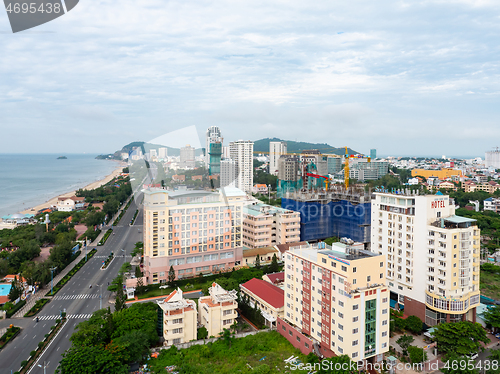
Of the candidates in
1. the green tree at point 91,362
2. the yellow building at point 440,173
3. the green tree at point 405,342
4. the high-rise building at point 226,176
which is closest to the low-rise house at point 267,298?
the green tree at point 405,342

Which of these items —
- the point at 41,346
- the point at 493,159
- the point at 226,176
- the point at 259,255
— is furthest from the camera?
the point at 493,159

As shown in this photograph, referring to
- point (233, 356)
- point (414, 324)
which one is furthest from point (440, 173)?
point (233, 356)

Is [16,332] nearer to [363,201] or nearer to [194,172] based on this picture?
[194,172]

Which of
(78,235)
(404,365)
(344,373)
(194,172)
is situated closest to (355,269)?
(344,373)

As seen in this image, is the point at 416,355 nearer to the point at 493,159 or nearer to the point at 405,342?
the point at 405,342

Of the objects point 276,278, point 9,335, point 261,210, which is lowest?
point 9,335

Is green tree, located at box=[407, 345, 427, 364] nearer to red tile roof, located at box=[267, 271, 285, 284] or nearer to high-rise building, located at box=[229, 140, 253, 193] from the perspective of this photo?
red tile roof, located at box=[267, 271, 285, 284]

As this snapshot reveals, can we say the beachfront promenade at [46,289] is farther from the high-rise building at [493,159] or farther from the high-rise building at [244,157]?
the high-rise building at [493,159]
